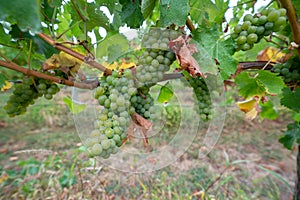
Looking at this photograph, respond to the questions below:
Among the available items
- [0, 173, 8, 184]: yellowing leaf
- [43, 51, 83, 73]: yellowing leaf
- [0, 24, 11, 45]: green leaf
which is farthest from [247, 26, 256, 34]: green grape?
[0, 173, 8, 184]: yellowing leaf

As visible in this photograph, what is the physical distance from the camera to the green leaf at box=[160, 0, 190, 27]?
1.77ft

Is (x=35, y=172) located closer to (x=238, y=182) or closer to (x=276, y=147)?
(x=238, y=182)

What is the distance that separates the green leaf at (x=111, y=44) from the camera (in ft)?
2.14

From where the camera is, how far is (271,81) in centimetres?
70

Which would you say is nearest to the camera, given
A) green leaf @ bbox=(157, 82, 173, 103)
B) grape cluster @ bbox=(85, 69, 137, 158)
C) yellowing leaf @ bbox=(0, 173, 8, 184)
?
grape cluster @ bbox=(85, 69, 137, 158)

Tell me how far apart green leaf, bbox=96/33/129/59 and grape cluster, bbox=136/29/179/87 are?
0.09 meters

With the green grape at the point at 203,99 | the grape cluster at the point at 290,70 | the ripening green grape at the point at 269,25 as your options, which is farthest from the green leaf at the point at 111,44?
the grape cluster at the point at 290,70

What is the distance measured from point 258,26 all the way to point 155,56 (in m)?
0.26

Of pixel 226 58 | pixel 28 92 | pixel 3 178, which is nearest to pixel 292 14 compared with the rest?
pixel 226 58

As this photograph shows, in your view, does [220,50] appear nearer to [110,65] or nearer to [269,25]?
[269,25]

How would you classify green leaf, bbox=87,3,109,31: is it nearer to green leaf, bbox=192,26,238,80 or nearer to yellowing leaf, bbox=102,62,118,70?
yellowing leaf, bbox=102,62,118,70

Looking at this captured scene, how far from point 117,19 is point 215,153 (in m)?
2.07

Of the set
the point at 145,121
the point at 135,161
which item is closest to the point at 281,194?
the point at 135,161

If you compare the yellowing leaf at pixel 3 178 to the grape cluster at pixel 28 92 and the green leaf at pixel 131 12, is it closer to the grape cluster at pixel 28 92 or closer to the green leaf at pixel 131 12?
the grape cluster at pixel 28 92
